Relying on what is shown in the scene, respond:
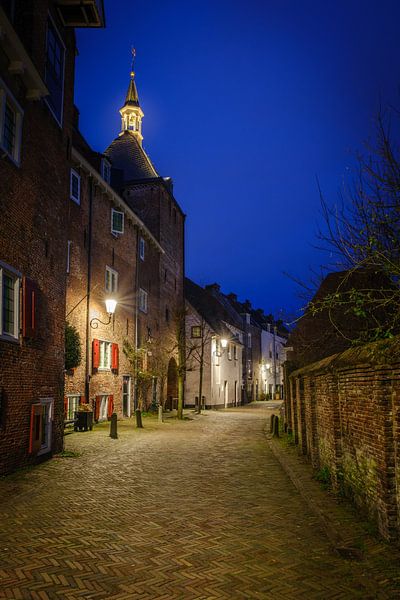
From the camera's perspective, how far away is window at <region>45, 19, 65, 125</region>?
12758 mm

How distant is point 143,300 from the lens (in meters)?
31.8

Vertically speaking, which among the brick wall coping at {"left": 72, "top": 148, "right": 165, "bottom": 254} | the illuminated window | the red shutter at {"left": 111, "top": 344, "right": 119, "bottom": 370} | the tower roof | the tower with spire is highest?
the tower roof

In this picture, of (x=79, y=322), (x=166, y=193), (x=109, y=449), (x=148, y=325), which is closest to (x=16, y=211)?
(x=109, y=449)

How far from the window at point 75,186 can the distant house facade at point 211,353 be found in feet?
53.9

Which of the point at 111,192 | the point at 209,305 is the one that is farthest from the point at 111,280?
the point at 209,305

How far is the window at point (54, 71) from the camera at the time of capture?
41.9 feet

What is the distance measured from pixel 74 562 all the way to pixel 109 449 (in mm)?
9588

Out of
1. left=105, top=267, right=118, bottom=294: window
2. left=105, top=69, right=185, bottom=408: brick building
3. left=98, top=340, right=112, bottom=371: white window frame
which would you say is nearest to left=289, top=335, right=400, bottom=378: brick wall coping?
left=98, top=340, right=112, bottom=371: white window frame

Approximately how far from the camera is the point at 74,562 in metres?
5.23

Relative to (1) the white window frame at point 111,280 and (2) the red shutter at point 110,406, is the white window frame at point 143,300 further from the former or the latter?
(2) the red shutter at point 110,406

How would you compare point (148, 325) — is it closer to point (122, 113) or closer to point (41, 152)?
point (122, 113)

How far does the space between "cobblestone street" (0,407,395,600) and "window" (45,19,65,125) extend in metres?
9.05

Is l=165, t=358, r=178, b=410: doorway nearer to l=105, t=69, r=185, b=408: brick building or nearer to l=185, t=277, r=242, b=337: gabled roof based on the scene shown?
l=105, t=69, r=185, b=408: brick building

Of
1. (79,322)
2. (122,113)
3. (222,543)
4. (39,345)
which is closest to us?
(222,543)
